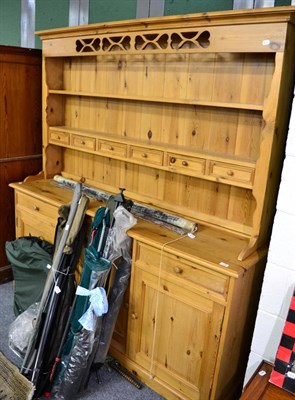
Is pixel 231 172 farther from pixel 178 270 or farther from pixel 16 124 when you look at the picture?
pixel 16 124

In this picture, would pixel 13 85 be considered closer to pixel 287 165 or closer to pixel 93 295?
pixel 93 295

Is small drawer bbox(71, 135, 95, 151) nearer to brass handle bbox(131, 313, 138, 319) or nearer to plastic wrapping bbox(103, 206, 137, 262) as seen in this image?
plastic wrapping bbox(103, 206, 137, 262)

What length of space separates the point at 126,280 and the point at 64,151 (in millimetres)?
1321

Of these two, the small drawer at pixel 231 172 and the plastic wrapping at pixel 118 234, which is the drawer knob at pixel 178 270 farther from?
the small drawer at pixel 231 172

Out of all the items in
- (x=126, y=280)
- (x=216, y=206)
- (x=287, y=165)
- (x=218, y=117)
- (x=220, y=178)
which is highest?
(x=218, y=117)

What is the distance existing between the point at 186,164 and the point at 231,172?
0.88 ft

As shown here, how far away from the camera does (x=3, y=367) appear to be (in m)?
2.15

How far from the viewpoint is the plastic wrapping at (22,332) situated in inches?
86.7

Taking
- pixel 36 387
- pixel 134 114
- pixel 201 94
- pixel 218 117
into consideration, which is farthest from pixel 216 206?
pixel 36 387

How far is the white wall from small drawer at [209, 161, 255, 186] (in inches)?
7.9

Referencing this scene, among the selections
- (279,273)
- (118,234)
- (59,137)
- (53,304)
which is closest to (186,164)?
(118,234)

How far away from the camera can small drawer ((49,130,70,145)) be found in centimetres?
269

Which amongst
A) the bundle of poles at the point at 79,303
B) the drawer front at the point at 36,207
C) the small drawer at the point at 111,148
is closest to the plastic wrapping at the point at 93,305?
the bundle of poles at the point at 79,303

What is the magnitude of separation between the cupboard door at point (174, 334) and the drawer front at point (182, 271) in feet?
0.14
